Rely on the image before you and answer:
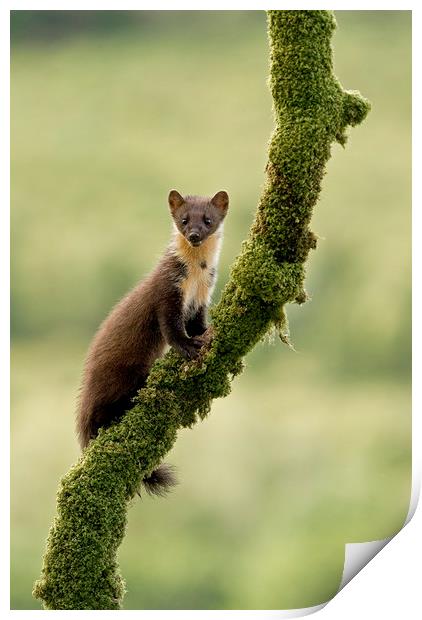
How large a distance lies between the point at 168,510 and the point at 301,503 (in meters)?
0.66

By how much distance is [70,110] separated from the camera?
12.4 feet

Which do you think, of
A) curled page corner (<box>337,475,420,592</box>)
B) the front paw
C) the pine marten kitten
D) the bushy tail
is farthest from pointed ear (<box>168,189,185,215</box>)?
curled page corner (<box>337,475,420,592</box>)

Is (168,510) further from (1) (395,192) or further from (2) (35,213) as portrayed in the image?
(1) (395,192)

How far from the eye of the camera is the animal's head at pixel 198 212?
3432mm

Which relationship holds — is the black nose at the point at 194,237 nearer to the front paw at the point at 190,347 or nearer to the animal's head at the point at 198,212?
the animal's head at the point at 198,212

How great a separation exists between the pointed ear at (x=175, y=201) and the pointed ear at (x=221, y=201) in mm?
106

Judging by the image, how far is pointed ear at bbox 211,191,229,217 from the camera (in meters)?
3.42

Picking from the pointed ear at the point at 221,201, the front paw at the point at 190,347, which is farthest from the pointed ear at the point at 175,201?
the front paw at the point at 190,347

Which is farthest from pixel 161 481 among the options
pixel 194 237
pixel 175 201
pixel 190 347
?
pixel 175 201

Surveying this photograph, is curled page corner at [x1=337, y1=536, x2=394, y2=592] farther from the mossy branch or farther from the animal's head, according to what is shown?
the animal's head

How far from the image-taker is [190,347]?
3.12m

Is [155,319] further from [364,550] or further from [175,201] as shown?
[364,550]
